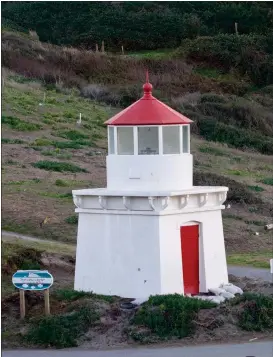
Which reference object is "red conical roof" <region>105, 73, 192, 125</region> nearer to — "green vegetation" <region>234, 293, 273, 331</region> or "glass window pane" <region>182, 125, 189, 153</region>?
"glass window pane" <region>182, 125, 189, 153</region>

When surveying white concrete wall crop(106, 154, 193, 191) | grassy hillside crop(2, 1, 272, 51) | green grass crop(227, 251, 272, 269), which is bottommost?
green grass crop(227, 251, 272, 269)

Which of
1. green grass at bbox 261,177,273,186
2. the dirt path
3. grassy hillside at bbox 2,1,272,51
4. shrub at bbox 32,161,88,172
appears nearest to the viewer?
the dirt path

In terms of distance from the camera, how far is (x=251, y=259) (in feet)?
69.9

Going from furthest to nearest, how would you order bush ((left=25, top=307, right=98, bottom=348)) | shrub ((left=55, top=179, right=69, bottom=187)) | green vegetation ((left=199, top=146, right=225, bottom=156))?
1. green vegetation ((left=199, top=146, right=225, bottom=156))
2. shrub ((left=55, top=179, right=69, bottom=187))
3. bush ((left=25, top=307, right=98, bottom=348))

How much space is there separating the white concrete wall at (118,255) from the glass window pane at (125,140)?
0.90 metres

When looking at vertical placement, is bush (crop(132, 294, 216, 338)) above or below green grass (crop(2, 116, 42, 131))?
below

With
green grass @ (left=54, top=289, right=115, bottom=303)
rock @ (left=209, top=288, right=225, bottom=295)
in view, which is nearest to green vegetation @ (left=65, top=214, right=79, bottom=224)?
green grass @ (left=54, top=289, right=115, bottom=303)

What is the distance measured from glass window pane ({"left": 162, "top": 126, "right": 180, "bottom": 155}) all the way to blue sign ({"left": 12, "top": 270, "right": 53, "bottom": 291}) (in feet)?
8.01

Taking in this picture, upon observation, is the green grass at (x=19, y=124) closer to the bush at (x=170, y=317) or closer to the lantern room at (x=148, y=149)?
the lantern room at (x=148, y=149)

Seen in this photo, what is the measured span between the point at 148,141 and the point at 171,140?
336 millimetres

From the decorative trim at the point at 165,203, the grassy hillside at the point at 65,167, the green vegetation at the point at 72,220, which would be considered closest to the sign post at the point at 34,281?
the decorative trim at the point at 165,203

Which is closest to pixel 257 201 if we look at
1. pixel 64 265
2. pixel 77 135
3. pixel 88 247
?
pixel 77 135

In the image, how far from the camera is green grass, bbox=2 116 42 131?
105ft

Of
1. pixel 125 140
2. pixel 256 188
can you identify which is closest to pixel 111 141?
pixel 125 140
